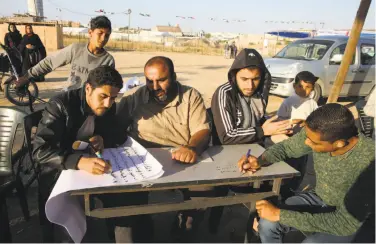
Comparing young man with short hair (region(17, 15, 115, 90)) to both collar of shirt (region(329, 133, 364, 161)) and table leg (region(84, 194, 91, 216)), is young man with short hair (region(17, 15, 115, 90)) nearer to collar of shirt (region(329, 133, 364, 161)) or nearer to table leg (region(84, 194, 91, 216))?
table leg (region(84, 194, 91, 216))

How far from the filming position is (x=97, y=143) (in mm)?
2041

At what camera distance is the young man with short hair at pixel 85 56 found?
3.11 metres

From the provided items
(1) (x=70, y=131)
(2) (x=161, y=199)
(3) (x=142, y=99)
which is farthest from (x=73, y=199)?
(2) (x=161, y=199)

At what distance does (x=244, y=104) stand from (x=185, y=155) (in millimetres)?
862

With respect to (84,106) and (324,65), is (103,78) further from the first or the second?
Answer: (324,65)

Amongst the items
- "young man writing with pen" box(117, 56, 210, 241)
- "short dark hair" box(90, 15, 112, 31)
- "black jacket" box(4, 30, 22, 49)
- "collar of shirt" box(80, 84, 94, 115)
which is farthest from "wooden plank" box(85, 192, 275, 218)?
"black jacket" box(4, 30, 22, 49)

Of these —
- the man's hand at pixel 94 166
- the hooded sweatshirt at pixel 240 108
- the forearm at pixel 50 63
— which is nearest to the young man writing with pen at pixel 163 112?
the hooded sweatshirt at pixel 240 108

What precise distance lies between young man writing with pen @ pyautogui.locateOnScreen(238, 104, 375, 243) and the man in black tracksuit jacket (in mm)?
463

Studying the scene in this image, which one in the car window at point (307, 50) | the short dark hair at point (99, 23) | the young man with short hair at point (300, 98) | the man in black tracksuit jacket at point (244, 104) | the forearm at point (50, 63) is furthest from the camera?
the car window at point (307, 50)

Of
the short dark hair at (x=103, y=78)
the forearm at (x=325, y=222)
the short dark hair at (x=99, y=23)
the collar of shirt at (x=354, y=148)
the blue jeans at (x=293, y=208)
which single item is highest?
the short dark hair at (x=99, y=23)

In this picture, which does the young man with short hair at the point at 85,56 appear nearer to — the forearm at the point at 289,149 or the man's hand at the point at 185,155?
the man's hand at the point at 185,155

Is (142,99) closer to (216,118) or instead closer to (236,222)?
(216,118)

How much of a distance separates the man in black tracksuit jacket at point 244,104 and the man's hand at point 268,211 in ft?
2.17

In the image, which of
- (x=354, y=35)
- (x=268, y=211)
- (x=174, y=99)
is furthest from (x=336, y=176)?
(x=354, y=35)
